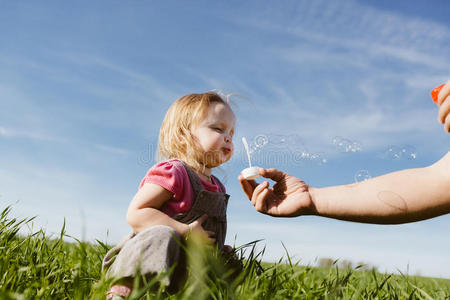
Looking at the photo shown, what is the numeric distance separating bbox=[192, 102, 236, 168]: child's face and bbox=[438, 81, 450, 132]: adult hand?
1.37 meters

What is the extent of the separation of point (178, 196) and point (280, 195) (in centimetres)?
65

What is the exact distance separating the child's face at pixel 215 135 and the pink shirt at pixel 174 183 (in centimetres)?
28

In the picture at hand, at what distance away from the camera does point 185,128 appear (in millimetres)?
2957

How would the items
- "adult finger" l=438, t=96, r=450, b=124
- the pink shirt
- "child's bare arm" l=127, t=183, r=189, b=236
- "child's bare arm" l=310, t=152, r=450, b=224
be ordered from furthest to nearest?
the pink shirt
"child's bare arm" l=127, t=183, r=189, b=236
"child's bare arm" l=310, t=152, r=450, b=224
"adult finger" l=438, t=96, r=450, b=124

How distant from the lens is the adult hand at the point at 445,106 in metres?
1.96

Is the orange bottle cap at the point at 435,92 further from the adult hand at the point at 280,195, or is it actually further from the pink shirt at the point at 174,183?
the pink shirt at the point at 174,183

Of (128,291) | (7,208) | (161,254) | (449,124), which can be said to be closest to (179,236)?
(161,254)

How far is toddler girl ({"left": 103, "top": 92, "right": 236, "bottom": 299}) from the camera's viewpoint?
84.0 inches

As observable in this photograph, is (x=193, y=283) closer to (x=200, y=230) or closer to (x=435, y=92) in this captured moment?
(x=200, y=230)

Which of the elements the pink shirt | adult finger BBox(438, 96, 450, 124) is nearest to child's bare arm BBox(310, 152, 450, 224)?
adult finger BBox(438, 96, 450, 124)

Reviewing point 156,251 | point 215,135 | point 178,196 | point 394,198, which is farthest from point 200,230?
point 394,198

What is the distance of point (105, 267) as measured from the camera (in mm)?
2504

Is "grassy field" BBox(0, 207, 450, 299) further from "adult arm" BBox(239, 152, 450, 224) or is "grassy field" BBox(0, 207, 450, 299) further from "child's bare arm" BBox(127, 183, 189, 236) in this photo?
"adult arm" BBox(239, 152, 450, 224)

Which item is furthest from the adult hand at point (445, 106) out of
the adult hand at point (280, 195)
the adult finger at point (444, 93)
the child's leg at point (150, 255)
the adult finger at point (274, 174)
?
→ the child's leg at point (150, 255)
